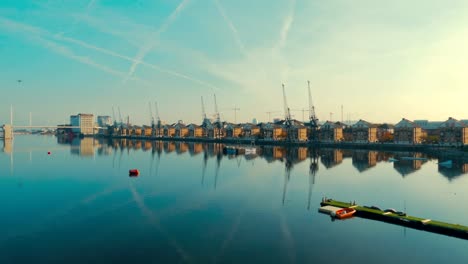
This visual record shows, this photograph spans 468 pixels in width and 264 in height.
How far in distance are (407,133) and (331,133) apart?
24.8 metres

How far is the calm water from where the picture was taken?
60.4 ft

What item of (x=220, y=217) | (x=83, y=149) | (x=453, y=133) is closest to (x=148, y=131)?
(x=83, y=149)

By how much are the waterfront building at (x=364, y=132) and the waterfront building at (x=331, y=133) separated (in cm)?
478

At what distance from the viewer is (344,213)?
24.8 metres

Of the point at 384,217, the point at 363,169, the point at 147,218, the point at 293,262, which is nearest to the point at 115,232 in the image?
the point at 147,218

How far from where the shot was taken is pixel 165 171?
52312 mm

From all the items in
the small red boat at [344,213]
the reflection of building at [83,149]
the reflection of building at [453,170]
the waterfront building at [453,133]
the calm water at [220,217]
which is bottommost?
the calm water at [220,217]

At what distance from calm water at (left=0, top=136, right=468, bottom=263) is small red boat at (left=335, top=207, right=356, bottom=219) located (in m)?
0.58

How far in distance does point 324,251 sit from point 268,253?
3.08m

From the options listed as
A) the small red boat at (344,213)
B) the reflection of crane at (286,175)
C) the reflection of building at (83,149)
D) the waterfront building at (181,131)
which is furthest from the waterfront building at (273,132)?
the small red boat at (344,213)

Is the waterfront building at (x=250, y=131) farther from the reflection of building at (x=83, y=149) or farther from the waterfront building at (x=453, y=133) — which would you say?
the waterfront building at (x=453, y=133)

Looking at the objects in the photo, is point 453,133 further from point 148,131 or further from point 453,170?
point 148,131

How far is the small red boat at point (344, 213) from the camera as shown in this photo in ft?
80.7

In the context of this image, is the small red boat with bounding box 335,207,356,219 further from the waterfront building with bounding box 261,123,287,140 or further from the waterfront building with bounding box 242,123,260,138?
the waterfront building with bounding box 242,123,260,138
